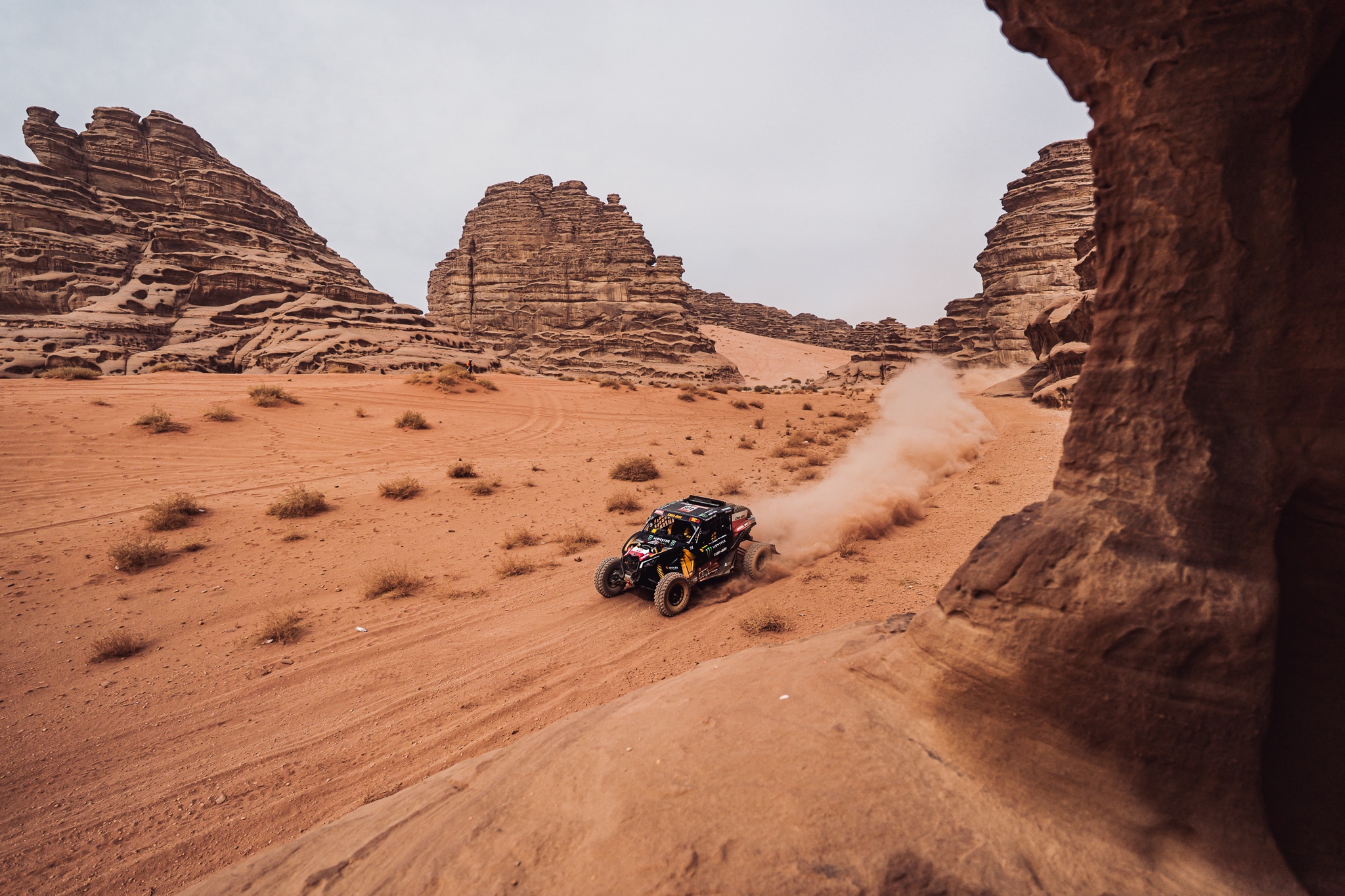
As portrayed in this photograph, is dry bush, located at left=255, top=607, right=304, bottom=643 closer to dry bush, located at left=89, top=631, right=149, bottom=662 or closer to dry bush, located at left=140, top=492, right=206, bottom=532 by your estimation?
dry bush, located at left=89, top=631, right=149, bottom=662

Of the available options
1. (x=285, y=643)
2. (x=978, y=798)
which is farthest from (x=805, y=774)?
(x=285, y=643)

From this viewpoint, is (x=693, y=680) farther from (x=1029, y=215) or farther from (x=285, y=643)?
(x=1029, y=215)

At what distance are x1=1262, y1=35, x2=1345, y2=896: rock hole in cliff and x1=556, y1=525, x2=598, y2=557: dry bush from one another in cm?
834

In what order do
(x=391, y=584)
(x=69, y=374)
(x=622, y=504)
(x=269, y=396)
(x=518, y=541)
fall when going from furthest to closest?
1. (x=69, y=374)
2. (x=269, y=396)
3. (x=622, y=504)
4. (x=518, y=541)
5. (x=391, y=584)

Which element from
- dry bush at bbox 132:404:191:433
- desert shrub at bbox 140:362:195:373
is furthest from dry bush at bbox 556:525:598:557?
desert shrub at bbox 140:362:195:373

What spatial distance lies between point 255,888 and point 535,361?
5662cm

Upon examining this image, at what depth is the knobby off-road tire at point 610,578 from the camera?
7398 millimetres

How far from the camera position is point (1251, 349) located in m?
2.52

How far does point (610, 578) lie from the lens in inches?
295

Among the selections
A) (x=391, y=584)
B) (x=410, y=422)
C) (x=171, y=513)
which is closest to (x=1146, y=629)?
(x=391, y=584)

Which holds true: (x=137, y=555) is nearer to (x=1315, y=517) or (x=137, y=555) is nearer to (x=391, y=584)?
(x=391, y=584)

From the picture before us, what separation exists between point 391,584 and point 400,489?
4.77 metres

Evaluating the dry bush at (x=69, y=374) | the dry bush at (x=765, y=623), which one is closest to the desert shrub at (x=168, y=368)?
the dry bush at (x=69, y=374)

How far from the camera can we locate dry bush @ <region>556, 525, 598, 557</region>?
9477mm
